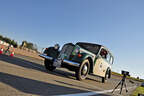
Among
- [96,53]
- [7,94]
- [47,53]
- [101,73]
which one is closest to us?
[7,94]

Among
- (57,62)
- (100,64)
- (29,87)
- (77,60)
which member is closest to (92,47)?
(100,64)

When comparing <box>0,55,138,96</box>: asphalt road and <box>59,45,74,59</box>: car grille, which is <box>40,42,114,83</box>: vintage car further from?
<box>0,55,138,96</box>: asphalt road

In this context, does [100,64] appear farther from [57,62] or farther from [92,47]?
[57,62]

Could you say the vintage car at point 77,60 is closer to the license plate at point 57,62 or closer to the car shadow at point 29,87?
the license plate at point 57,62

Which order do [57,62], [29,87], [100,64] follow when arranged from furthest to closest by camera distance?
1. [100,64]
2. [57,62]
3. [29,87]

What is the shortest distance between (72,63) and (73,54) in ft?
1.76

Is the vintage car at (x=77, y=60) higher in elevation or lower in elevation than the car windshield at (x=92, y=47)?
lower

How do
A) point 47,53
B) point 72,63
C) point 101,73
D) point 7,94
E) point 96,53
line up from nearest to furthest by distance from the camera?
point 7,94 → point 72,63 → point 47,53 → point 96,53 → point 101,73

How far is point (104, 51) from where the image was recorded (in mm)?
9188

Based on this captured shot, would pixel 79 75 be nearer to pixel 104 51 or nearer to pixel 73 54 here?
pixel 73 54

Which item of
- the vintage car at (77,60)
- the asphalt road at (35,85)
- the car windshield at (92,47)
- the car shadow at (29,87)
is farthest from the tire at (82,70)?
the car shadow at (29,87)

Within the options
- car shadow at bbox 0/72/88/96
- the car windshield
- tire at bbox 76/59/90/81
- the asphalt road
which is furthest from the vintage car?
car shadow at bbox 0/72/88/96

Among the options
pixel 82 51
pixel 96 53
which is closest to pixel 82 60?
pixel 82 51

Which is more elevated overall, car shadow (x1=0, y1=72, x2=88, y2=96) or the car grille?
the car grille
